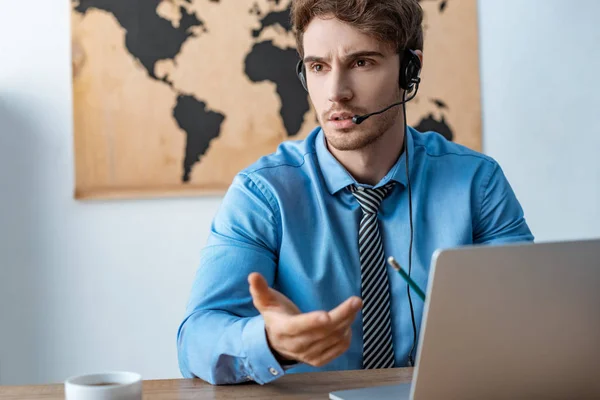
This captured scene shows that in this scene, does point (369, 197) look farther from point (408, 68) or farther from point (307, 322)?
point (307, 322)

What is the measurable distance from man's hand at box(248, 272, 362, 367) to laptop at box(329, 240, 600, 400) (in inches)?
4.7

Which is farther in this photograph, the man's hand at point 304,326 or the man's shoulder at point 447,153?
the man's shoulder at point 447,153

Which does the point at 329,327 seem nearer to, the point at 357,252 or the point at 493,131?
the point at 357,252

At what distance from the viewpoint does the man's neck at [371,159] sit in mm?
1593

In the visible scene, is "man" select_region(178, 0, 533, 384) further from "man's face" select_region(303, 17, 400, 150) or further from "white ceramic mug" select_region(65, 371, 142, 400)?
"white ceramic mug" select_region(65, 371, 142, 400)

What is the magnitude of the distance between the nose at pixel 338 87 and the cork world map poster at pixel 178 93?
3.94 ft

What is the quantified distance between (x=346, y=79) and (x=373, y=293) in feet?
1.44

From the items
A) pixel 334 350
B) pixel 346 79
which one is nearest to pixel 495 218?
pixel 346 79

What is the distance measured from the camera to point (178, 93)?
2695 mm

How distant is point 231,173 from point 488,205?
1.29 m

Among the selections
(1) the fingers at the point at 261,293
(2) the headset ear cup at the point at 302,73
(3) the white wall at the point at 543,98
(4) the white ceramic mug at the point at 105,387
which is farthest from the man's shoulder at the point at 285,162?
(3) the white wall at the point at 543,98

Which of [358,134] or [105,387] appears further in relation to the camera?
[358,134]

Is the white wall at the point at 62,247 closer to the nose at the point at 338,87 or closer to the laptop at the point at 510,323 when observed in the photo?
the nose at the point at 338,87

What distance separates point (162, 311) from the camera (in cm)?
272
